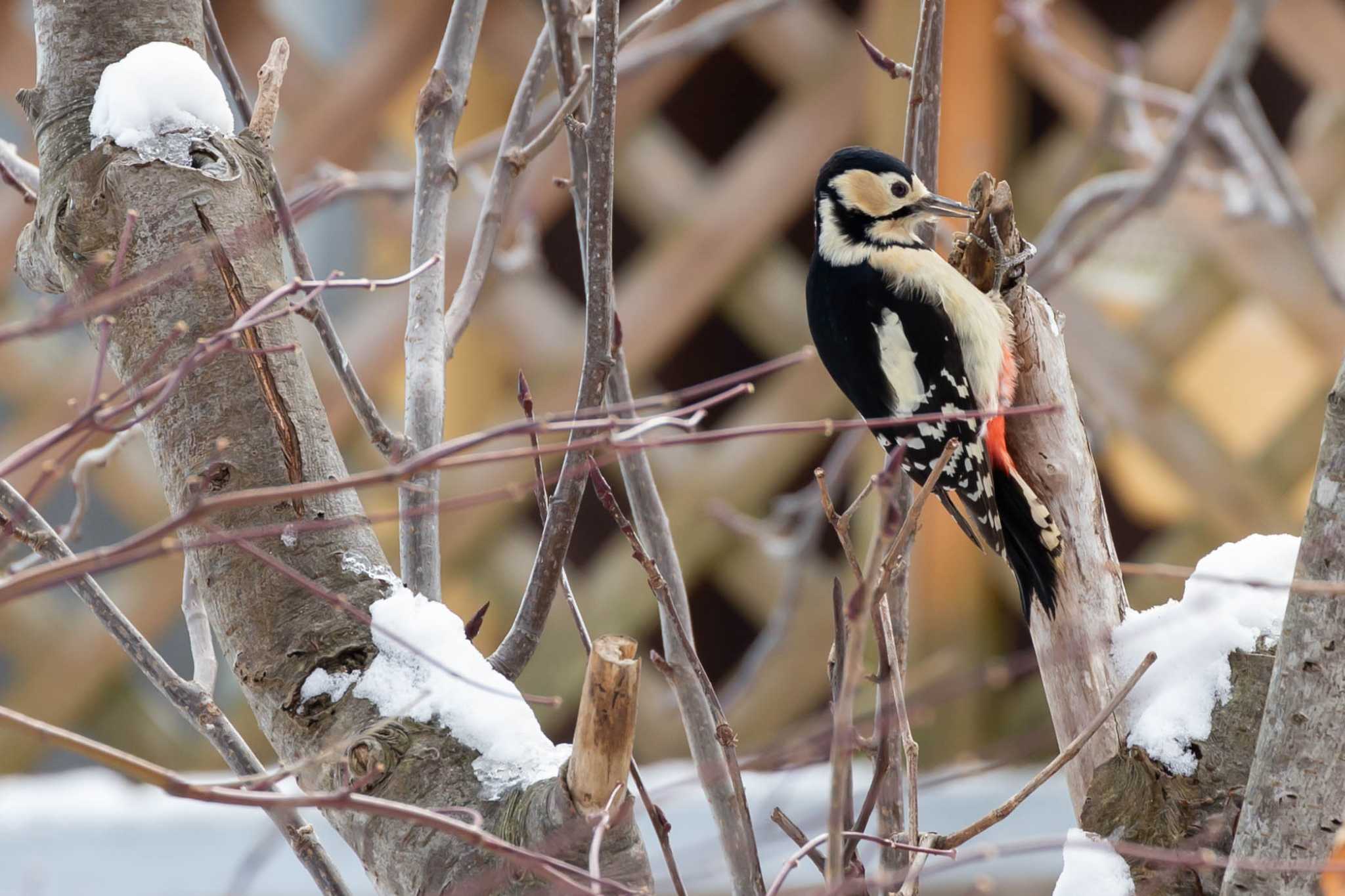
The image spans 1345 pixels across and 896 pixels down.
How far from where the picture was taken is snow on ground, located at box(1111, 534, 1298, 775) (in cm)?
72

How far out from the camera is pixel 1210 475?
1875 millimetres

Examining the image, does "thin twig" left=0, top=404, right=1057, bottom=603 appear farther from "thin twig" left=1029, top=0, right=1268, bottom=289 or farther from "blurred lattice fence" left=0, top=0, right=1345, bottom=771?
"blurred lattice fence" left=0, top=0, right=1345, bottom=771

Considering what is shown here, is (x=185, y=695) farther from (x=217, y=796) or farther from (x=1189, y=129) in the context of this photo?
(x=1189, y=129)

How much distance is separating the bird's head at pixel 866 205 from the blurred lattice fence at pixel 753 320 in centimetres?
64

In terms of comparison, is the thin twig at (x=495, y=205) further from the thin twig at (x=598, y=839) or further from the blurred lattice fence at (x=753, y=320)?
the blurred lattice fence at (x=753, y=320)

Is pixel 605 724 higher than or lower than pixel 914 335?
lower

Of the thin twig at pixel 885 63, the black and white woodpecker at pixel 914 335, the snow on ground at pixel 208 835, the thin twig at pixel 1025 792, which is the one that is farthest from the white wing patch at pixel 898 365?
the snow on ground at pixel 208 835

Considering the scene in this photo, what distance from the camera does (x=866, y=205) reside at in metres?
1.18

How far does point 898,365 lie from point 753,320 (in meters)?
0.94

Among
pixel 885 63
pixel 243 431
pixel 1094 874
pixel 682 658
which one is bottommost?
pixel 1094 874

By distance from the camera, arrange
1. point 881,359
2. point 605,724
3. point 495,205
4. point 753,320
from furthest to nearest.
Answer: point 753,320 < point 881,359 < point 495,205 < point 605,724

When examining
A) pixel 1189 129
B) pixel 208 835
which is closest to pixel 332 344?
pixel 1189 129

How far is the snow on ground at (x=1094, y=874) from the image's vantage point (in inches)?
27.0

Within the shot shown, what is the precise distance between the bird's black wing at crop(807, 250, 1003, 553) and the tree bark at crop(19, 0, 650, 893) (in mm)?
535
